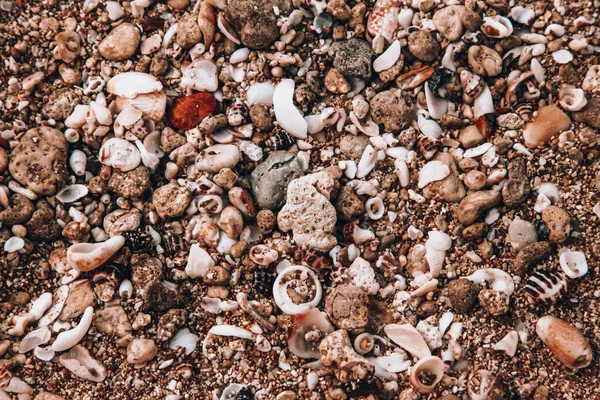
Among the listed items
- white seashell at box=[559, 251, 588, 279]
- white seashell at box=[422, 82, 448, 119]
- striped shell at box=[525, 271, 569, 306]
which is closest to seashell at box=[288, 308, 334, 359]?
striped shell at box=[525, 271, 569, 306]

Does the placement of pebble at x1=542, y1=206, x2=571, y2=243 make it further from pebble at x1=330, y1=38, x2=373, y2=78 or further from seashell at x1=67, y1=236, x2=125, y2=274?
seashell at x1=67, y1=236, x2=125, y2=274

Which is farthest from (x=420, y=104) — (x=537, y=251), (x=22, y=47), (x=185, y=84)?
(x=22, y=47)

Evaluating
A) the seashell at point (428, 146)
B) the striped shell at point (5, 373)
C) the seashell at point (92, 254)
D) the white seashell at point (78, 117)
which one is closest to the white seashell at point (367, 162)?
the seashell at point (428, 146)

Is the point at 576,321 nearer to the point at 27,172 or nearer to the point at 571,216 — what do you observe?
the point at 571,216

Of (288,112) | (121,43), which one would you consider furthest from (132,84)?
(288,112)

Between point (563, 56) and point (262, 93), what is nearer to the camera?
point (563, 56)

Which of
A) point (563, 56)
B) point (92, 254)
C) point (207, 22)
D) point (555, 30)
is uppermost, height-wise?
point (207, 22)

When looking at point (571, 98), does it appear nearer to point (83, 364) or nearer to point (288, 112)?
point (288, 112)
